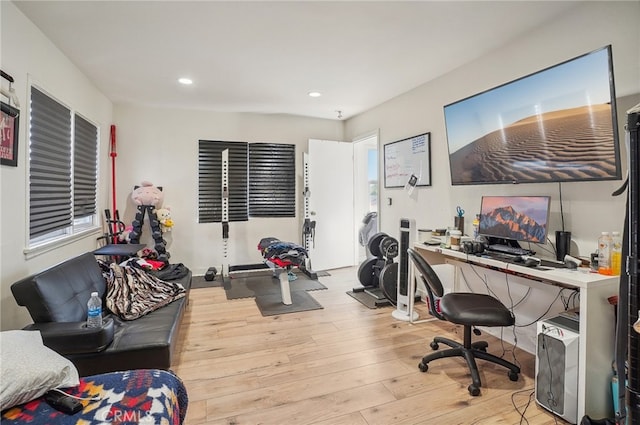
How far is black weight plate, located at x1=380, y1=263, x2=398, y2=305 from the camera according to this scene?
3.50 m

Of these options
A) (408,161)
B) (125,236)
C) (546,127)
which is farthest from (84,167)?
(546,127)

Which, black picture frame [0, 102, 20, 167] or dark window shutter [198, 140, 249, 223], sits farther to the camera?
dark window shutter [198, 140, 249, 223]

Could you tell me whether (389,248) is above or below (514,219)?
below

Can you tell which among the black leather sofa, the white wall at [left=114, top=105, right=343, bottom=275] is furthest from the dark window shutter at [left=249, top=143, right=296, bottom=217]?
the black leather sofa

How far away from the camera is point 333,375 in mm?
2250

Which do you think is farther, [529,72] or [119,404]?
[529,72]

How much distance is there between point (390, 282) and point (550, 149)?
1.94 meters

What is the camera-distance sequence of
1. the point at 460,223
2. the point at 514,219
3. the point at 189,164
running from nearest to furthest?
the point at 514,219 → the point at 460,223 → the point at 189,164

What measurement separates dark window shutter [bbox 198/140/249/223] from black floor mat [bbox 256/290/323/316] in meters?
1.71

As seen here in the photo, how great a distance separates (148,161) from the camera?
4.70 metres

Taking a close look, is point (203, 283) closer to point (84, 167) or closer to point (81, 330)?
point (84, 167)

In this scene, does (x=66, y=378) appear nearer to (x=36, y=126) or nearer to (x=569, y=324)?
(x=36, y=126)

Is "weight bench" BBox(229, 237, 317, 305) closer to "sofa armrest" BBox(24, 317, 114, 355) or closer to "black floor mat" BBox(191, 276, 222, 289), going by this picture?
"black floor mat" BBox(191, 276, 222, 289)

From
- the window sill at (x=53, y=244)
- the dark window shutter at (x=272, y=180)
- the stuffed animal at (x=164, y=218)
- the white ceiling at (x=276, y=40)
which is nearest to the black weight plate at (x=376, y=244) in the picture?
the white ceiling at (x=276, y=40)
